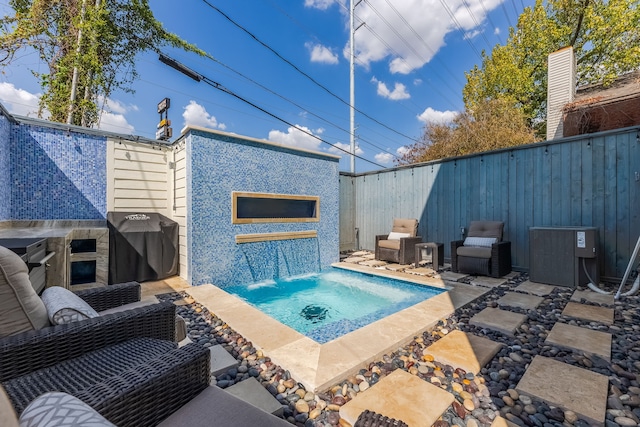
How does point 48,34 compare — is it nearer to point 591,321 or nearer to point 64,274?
point 64,274

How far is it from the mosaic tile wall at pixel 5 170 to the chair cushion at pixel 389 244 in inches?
234

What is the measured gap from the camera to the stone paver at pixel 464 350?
6.22ft

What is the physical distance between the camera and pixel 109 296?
1.92 metres

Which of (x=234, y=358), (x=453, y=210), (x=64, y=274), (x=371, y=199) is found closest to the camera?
(x=234, y=358)

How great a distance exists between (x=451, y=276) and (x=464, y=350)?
2652 millimetres

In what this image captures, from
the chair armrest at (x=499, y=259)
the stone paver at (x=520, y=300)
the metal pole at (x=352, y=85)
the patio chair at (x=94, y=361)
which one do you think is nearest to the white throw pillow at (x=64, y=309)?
the patio chair at (x=94, y=361)

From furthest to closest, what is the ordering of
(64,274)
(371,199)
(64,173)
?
(371,199)
(64,173)
(64,274)

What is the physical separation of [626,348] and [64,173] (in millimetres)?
6829

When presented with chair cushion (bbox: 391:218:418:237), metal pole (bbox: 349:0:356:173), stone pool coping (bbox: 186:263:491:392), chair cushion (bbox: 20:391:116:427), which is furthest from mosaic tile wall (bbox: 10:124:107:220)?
metal pole (bbox: 349:0:356:173)

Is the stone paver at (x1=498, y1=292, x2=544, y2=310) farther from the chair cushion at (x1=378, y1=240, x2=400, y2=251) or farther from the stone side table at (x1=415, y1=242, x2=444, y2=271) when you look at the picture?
the chair cushion at (x1=378, y1=240, x2=400, y2=251)

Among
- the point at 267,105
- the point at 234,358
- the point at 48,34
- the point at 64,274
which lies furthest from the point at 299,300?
the point at 48,34

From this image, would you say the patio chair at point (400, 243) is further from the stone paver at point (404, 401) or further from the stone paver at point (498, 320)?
the stone paver at point (404, 401)

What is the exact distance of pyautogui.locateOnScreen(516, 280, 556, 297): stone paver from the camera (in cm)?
352

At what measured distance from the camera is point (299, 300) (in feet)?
13.8
